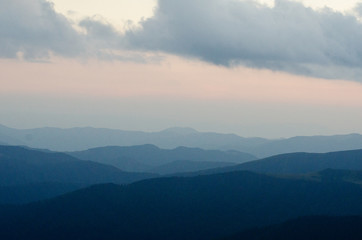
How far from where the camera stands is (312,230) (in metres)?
182

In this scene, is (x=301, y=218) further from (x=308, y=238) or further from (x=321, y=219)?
(x=308, y=238)

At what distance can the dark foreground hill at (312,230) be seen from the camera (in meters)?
175

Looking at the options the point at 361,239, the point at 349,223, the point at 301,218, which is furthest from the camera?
the point at 301,218

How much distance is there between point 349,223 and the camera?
18212 cm

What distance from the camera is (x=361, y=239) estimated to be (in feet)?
550

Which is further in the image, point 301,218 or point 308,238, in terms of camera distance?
point 301,218

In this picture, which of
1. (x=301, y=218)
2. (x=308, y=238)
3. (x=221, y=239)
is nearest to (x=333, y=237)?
(x=308, y=238)

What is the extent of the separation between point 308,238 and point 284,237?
7.49m

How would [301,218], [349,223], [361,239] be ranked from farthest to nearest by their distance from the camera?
[301,218]
[349,223]
[361,239]

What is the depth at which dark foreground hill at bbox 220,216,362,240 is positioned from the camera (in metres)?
175

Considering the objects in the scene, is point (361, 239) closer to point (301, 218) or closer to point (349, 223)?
point (349, 223)

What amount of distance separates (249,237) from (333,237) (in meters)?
27.0

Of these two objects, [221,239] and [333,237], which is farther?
[221,239]

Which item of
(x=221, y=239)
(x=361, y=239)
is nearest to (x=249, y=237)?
(x=221, y=239)
